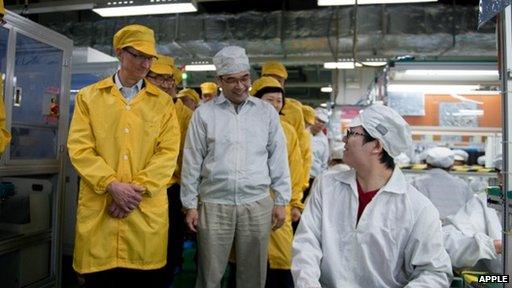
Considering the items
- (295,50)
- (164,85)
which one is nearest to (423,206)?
(164,85)

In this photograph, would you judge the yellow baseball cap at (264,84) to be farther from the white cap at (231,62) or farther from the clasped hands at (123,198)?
the clasped hands at (123,198)

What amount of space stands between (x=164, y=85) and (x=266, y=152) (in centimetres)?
99

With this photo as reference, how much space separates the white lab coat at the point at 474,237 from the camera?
78.6 inches

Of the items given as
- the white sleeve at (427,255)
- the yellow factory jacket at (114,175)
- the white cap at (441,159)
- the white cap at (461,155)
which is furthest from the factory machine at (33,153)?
the white cap at (461,155)

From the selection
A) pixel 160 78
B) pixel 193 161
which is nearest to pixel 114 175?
pixel 193 161

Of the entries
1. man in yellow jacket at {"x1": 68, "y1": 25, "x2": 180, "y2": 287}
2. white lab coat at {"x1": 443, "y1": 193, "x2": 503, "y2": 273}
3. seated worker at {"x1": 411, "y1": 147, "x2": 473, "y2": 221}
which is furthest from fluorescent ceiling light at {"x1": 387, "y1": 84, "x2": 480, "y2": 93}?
man in yellow jacket at {"x1": 68, "y1": 25, "x2": 180, "y2": 287}

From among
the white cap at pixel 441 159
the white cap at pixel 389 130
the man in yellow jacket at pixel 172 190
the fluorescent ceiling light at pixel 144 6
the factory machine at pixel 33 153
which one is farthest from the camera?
the fluorescent ceiling light at pixel 144 6

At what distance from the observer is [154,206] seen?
2029mm

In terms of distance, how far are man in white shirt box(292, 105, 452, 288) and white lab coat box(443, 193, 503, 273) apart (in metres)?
0.62

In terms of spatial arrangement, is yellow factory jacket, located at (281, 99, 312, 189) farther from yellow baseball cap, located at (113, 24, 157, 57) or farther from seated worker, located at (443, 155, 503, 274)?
yellow baseball cap, located at (113, 24, 157, 57)

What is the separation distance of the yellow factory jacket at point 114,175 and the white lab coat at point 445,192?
219 centimetres

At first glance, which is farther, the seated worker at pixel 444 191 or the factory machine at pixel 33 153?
the seated worker at pixel 444 191

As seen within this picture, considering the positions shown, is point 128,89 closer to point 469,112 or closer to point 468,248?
point 468,248

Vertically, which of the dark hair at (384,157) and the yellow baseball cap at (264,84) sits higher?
the yellow baseball cap at (264,84)
